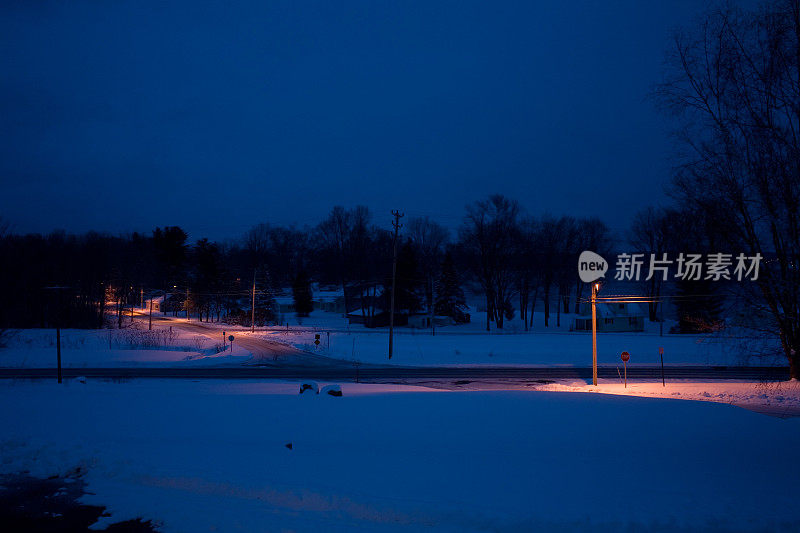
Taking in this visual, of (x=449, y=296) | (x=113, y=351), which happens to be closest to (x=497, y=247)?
(x=449, y=296)

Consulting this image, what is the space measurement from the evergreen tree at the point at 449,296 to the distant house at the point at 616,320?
13.9m

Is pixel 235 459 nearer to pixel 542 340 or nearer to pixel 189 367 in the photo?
pixel 189 367

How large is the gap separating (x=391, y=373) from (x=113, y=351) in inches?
834

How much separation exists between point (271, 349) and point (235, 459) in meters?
30.8

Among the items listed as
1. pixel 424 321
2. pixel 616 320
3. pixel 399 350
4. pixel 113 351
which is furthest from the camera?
pixel 424 321

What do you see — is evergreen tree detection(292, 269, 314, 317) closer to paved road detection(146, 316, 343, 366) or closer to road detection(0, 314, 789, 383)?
paved road detection(146, 316, 343, 366)

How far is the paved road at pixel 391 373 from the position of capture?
2546cm

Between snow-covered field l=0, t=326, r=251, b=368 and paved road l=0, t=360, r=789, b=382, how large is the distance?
2218 millimetres

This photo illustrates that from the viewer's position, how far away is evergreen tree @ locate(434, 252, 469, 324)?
60.7 m

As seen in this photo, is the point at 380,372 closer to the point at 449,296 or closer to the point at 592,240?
the point at 449,296

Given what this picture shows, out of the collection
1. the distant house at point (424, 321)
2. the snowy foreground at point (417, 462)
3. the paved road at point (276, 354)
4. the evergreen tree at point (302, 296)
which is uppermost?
the evergreen tree at point (302, 296)

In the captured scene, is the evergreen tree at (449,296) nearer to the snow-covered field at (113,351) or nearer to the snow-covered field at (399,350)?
the snow-covered field at (399,350)

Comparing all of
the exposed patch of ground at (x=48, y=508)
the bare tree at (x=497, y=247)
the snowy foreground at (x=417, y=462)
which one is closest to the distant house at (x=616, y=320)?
the bare tree at (x=497, y=247)

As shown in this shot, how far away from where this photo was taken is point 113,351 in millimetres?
34094
